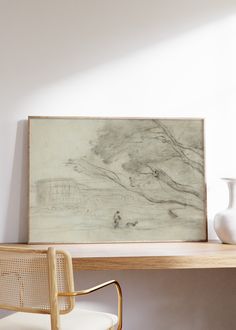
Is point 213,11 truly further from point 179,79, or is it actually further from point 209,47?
point 179,79

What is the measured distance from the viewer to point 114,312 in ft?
10.6

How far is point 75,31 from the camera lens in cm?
330

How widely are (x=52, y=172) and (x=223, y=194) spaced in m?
1.05

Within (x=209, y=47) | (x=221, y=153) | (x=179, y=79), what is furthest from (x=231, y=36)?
(x=221, y=153)

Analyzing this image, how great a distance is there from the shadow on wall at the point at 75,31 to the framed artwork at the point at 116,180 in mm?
309

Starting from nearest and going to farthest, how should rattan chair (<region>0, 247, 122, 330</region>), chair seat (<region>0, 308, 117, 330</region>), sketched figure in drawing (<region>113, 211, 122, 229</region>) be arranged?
rattan chair (<region>0, 247, 122, 330</region>)
chair seat (<region>0, 308, 117, 330</region>)
sketched figure in drawing (<region>113, 211, 122, 229</region>)

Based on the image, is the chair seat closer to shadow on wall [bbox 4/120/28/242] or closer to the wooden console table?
the wooden console table

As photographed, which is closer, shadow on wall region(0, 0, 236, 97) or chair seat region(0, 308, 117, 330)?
chair seat region(0, 308, 117, 330)

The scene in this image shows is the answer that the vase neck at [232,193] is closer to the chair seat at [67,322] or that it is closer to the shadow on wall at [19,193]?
the chair seat at [67,322]

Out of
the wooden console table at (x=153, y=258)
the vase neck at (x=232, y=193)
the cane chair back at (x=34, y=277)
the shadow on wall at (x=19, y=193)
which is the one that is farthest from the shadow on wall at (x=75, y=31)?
the cane chair back at (x=34, y=277)

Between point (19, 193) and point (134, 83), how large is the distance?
Answer: 0.95 m

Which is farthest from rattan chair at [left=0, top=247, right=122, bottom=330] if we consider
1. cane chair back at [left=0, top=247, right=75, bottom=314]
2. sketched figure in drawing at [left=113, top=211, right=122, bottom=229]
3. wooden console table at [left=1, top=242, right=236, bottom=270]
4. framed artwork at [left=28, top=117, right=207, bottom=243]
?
sketched figure in drawing at [left=113, top=211, right=122, bottom=229]

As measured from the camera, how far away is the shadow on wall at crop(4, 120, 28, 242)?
320 centimetres

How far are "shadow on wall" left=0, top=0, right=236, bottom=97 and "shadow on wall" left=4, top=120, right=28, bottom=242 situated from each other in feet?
1.00
